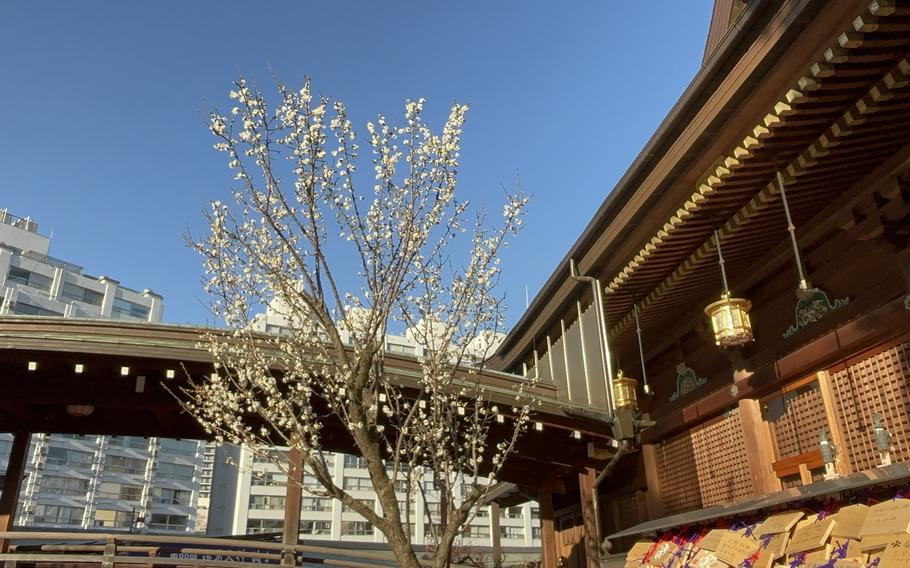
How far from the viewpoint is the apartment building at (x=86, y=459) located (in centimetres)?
5281

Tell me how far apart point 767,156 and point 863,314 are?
6.16 feet

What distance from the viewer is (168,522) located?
201 ft

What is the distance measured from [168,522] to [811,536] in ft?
215

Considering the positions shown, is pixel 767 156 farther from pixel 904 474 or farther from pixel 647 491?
pixel 647 491

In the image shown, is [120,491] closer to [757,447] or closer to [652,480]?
[652,480]

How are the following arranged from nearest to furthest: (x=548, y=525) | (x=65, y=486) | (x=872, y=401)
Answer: (x=872, y=401) < (x=548, y=525) < (x=65, y=486)

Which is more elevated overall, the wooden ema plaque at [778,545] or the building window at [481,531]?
the building window at [481,531]

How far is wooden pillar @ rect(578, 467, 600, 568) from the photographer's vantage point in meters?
9.95

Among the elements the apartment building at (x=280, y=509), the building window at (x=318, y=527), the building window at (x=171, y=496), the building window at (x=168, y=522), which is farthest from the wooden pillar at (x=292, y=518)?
the building window at (x=171, y=496)

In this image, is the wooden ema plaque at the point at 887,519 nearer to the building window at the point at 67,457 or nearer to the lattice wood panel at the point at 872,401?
the lattice wood panel at the point at 872,401

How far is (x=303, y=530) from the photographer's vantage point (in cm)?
5647

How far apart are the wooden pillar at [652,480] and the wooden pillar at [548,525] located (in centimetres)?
274

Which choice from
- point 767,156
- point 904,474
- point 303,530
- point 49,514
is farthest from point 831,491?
point 49,514

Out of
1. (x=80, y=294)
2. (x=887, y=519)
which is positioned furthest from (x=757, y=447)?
(x=80, y=294)
